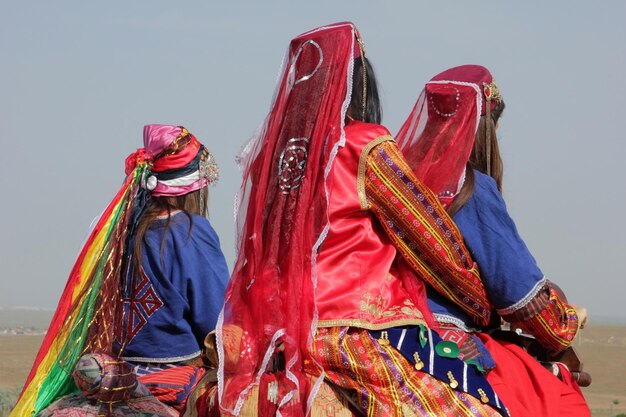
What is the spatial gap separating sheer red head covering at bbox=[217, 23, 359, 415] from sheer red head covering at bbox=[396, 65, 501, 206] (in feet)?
1.94

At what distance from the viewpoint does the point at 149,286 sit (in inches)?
246

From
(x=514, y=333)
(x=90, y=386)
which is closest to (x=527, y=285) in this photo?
(x=514, y=333)

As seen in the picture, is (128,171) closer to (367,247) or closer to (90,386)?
(90,386)

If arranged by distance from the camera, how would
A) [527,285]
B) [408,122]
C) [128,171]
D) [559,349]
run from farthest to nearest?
[128,171] < [408,122] < [559,349] < [527,285]

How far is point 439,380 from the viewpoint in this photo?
4.34 m

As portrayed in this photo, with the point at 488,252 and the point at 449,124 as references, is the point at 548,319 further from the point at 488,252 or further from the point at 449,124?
the point at 449,124

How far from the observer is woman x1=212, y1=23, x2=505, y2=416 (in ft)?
14.1

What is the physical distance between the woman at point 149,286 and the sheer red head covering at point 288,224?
1.64m

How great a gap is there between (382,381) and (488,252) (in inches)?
30.6

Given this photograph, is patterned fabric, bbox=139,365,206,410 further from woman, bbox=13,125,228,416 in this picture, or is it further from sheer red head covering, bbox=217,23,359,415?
sheer red head covering, bbox=217,23,359,415

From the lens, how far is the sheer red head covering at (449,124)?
189 inches

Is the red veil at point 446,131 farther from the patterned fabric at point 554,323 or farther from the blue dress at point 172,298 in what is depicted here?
the blue dress at point 172,298

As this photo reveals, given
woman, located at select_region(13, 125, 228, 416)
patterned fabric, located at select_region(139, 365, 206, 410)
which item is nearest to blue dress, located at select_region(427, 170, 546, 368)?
patterned fabric, located at select_region(139, 365, 206, 410)

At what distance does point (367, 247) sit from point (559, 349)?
1.11 meters
